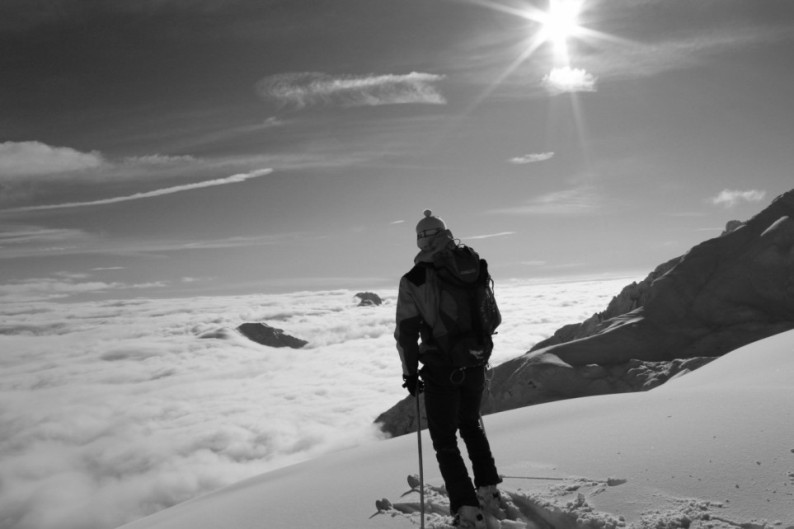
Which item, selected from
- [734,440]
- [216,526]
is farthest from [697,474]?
[216,526]

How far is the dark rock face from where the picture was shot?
26.8 metres

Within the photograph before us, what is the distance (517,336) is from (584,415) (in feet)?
500

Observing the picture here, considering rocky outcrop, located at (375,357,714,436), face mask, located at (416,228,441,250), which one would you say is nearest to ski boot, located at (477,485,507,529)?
face mask, located at (416,228,441,250)

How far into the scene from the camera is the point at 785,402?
5359mm

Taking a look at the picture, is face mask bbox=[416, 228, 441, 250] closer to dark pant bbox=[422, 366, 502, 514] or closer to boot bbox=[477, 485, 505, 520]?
dark pant bbox=[422, 366, 502, 514]

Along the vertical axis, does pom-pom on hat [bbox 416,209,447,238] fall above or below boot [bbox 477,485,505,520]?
above

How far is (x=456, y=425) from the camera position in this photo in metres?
4.98

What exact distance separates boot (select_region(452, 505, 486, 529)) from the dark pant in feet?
0.30

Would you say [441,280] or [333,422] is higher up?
[441,280]

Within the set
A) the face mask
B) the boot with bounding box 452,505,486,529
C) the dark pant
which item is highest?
the face mask

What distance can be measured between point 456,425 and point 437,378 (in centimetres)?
54

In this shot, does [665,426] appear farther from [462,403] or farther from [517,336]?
[517,336]

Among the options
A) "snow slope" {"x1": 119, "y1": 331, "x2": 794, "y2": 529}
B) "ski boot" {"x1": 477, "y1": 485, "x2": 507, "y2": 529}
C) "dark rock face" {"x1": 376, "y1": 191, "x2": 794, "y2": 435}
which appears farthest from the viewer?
"dark rock face" {"x1": 376, "y1": 191, "x2": 794, "y2": 435}

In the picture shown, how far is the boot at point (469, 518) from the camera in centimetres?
436
